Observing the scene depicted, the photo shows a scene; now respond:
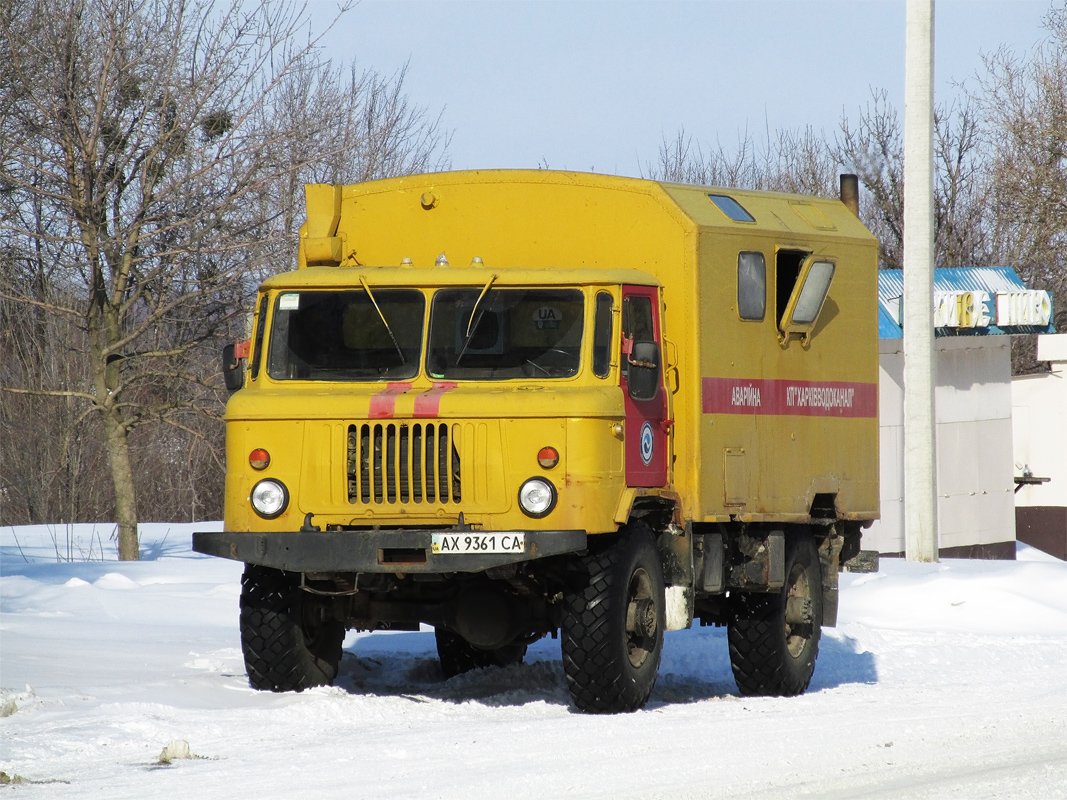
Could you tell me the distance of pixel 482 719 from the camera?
9.40 meters

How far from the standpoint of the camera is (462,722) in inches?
363

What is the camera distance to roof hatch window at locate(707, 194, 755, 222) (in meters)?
10.9

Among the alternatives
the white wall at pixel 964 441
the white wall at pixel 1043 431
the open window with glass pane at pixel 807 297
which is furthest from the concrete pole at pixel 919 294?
the white wall at pixel 1043 431

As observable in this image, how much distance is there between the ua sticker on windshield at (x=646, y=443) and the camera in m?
9.83

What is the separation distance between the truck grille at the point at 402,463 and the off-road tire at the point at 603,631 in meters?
0.93

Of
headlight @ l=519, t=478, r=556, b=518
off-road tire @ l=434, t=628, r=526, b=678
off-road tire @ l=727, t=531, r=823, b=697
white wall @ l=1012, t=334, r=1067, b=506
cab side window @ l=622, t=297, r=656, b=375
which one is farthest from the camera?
white wall @ l=1012, t=334, r=1067, b=506

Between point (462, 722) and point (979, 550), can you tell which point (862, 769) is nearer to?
point (462, 722)

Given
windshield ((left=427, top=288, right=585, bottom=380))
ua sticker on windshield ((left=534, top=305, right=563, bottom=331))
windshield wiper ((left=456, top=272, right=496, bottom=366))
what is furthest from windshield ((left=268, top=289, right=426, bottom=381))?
ua sticker on windshield ((left=534, top=305, right=563, bottom=331))

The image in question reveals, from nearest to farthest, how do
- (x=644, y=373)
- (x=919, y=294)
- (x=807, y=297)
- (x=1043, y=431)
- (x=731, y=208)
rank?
(x=644, y=373) → (x=731, y=208) → (x=807, y=297) → (x=919, y=294) → (x=1043, y=431)

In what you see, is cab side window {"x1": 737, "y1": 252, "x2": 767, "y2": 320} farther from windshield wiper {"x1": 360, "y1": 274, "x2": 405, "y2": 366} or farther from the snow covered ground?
the snow covered ground

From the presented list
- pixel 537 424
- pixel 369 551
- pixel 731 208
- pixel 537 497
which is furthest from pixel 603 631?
pixel 731 208

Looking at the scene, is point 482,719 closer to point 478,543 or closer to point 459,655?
point 478,543

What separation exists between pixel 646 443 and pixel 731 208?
205cm

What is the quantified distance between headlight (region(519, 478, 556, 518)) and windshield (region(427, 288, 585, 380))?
2.48 ft
